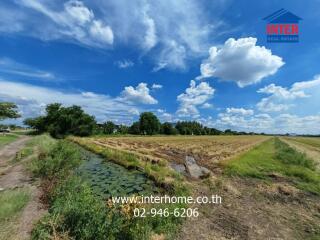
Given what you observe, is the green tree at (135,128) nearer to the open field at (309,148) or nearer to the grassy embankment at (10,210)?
the open field at (309,148)

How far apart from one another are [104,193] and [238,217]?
5.77 m

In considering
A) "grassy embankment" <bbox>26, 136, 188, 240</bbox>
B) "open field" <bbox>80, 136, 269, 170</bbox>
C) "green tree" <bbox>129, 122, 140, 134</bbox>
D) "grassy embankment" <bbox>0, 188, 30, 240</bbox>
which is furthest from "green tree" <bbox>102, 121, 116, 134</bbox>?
"grassy embankment" <bbox>26, 136, 188, 240</bbox>

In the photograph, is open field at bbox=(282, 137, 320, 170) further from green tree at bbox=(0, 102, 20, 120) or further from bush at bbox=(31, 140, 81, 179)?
green tree at bbox=(0, 102, 20, 120)

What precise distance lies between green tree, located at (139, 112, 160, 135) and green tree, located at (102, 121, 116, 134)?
45.4ft

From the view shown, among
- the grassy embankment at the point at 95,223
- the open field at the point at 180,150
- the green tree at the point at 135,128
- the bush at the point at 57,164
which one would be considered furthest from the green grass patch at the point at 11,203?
the green tree at the point at 135,128

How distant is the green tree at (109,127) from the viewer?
9382cm

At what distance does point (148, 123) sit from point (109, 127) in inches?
723

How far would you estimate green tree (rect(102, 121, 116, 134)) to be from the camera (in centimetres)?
9382

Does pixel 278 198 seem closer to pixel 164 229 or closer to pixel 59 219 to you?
pixel 164 229

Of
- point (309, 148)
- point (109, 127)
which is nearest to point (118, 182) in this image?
point (309, 148)

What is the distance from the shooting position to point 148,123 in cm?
9094

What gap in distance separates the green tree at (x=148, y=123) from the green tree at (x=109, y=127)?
1384 centimetres

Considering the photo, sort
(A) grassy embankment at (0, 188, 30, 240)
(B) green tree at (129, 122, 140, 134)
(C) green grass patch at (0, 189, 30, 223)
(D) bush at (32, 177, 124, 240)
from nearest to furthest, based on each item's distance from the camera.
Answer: (D) bush at (32, 177, 124, 240)
(A) grassy embankment at (0, 188, 30, 240)
(C) green grass patch at (0, 189, 30, 223)
(B) green tree at (129, 122, 140, 134)

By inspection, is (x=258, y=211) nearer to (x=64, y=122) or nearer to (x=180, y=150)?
(x=180, y=150)
